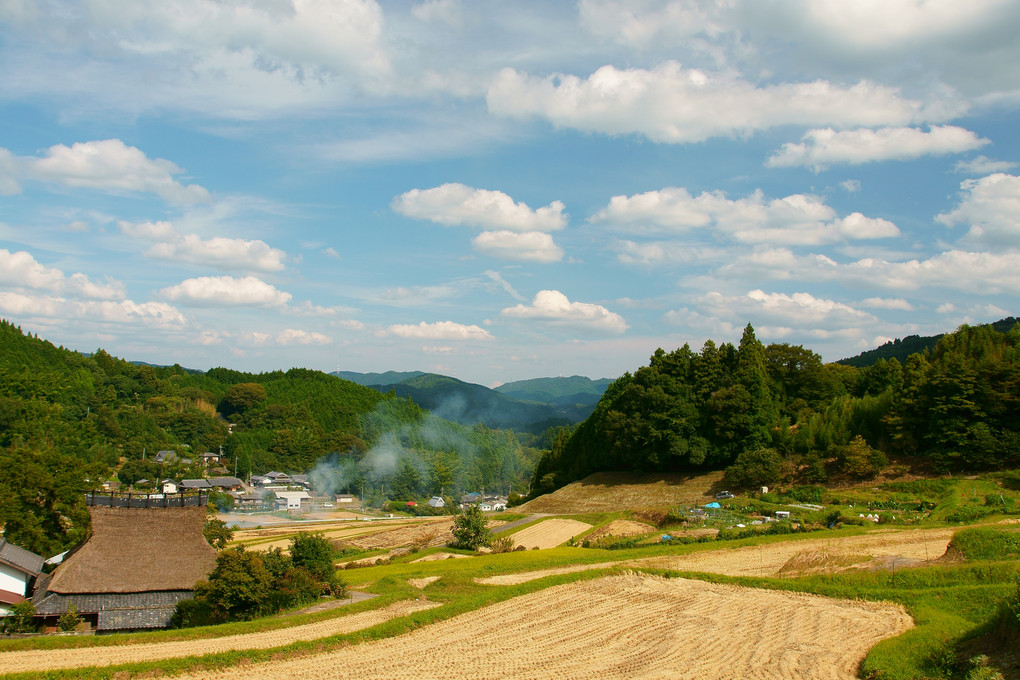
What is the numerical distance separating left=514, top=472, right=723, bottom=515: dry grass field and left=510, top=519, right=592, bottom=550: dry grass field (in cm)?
453

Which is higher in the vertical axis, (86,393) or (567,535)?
(86,393)

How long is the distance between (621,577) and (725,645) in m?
7.59

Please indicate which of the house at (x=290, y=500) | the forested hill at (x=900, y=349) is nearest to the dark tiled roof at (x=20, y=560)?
the house at (x=290, y=500)

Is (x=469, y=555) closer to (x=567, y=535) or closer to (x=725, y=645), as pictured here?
(x=567, y=535)

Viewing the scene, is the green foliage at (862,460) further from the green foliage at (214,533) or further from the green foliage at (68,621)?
the green foliage at (68,621)

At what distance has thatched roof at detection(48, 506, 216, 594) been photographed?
23375 mm

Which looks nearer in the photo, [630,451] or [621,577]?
[621,577]

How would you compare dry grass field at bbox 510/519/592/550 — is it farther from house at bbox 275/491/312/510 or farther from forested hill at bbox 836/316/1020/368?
forested hill at bbox 836/316/1020/368

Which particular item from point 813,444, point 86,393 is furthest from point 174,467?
point 813,444

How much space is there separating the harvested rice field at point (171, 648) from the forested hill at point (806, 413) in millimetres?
31399

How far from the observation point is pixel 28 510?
3002 centimetres

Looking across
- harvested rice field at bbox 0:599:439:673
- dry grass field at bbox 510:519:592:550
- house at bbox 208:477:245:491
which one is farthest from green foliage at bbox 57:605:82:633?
house at bbox 208:477:245:491

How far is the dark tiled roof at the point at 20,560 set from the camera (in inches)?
972

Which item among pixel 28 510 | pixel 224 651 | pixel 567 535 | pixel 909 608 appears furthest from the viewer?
pixel 567 535
